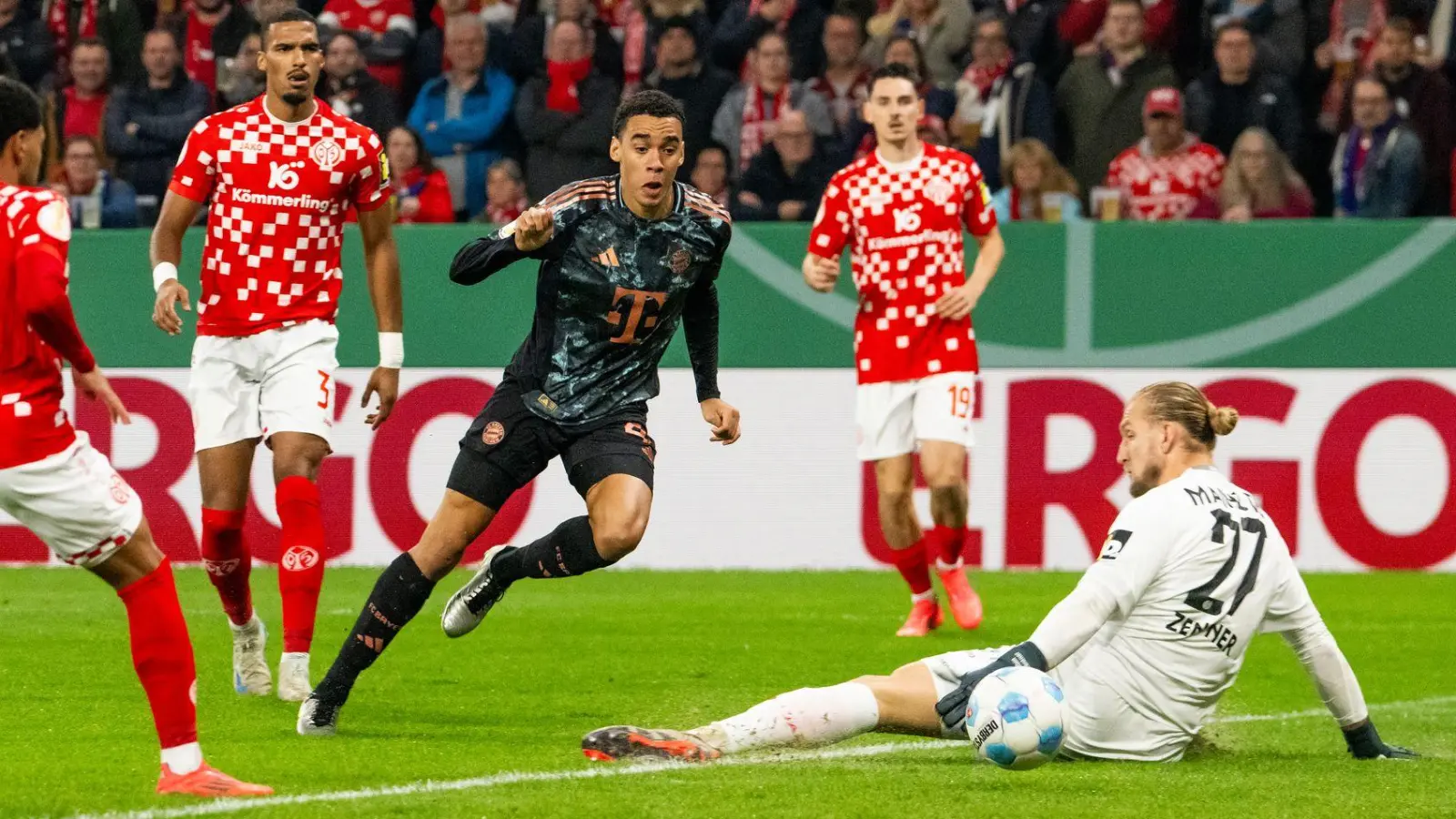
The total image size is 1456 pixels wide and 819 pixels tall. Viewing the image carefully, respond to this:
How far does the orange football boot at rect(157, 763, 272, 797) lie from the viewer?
5.02m

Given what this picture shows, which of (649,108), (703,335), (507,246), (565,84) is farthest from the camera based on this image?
(565,84)

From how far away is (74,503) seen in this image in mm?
4906

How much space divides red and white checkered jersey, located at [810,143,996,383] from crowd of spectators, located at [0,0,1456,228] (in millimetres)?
2596

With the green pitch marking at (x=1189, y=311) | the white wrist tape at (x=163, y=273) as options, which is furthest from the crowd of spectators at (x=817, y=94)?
the white wrist tape at (x=163, y=273)

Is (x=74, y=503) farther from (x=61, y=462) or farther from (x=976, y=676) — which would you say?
(x=976, y=676)

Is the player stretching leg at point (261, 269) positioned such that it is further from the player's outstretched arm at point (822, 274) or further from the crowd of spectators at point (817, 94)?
the crowd of spectators at point (817, 94)

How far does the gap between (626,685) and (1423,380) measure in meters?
5.79

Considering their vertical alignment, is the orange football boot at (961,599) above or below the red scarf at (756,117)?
below

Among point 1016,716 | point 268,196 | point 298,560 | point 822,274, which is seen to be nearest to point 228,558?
point 298,560

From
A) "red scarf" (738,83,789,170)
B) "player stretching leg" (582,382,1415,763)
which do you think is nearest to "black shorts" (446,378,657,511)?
"player stretching leg" (582,382,1415,763)

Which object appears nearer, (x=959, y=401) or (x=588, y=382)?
(x=588, y=382)

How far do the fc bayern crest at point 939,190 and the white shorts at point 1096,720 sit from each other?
4068 millimetres

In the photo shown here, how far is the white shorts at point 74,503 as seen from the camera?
4.91 meters

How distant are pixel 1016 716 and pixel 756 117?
849 cm
